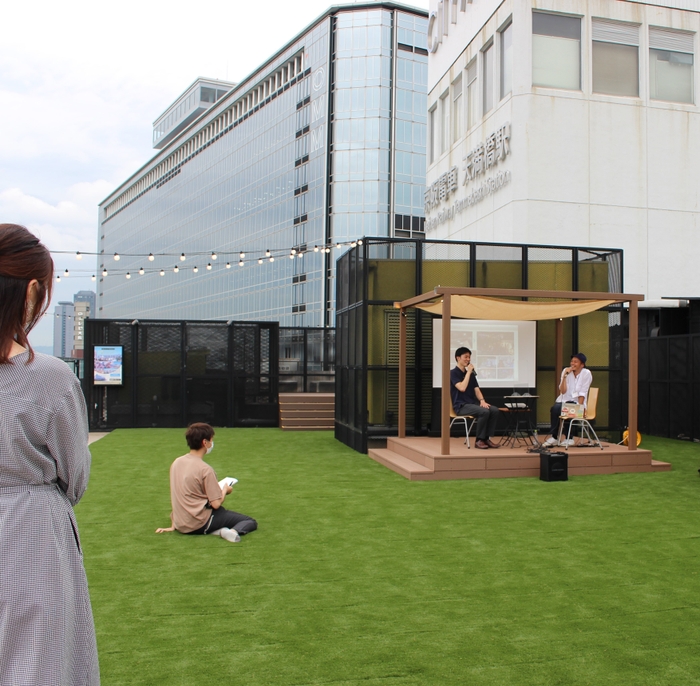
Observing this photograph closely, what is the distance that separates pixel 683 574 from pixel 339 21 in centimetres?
5156

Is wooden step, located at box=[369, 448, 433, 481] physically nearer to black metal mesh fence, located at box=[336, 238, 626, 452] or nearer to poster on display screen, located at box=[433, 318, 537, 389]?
black metal mesh fence, located at box=[336, 238, 626, 452]

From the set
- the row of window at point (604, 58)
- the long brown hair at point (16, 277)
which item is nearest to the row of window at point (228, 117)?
the row of window at point (604, 58)

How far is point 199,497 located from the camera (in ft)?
20.8

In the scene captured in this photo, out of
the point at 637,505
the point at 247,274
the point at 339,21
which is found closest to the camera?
the point at 637,505

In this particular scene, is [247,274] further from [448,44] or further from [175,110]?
[448,44]

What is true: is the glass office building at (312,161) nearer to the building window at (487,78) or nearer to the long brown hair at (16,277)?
the building window at (487,78)

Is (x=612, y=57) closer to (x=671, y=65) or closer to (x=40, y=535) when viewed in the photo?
(x=671, y=65)

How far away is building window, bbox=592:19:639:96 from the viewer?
17.9 m

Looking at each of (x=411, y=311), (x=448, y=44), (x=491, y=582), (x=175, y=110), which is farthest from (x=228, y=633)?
(x=175, y=110)

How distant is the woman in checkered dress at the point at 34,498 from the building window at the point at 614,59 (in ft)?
60.2

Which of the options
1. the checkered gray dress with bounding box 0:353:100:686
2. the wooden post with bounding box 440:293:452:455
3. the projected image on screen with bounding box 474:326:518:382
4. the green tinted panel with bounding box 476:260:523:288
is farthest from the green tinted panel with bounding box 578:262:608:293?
the checkered gray dress with bounding box 0:353:100:686

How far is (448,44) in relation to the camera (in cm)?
2206

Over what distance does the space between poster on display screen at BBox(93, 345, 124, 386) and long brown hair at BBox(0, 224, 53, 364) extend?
16.2 metres

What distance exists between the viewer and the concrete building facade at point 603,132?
17.4m
